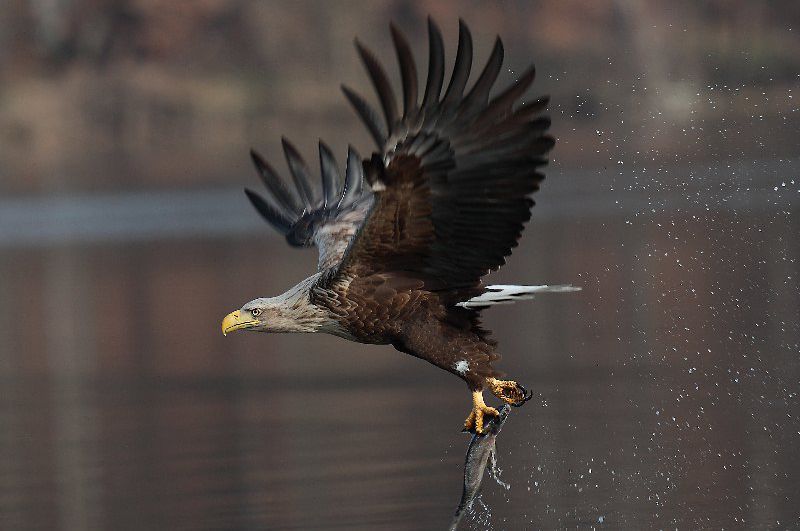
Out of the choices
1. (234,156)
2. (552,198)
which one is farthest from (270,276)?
(234,156)

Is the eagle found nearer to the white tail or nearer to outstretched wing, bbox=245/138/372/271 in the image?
the white tail

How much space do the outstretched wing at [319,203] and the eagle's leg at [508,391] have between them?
Result: 3.92ft

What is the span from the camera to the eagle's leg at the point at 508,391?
289 inches

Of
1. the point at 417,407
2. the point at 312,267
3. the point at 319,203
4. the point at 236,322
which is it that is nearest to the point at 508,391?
the point at 236,322

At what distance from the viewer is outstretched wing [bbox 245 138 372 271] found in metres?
8.44

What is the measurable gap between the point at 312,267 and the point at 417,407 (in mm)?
6589

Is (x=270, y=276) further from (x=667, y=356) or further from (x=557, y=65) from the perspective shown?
(x=557, y=65)

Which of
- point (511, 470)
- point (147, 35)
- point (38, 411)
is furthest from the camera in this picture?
point (147, 35)

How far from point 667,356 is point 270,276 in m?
5.68

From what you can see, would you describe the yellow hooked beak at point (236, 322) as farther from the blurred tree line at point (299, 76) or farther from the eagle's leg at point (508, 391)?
the blurred tree line at point (299, 76)

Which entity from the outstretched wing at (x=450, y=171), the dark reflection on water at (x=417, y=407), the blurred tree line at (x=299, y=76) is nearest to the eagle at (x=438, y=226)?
the outstretched wing at (x=450, y=171)

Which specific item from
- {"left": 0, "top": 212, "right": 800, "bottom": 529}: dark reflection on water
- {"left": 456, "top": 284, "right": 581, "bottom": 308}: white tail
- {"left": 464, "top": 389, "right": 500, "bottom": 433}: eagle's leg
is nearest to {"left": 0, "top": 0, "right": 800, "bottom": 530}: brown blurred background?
{"left": 0, "top": 212, "right": 800, "bottom": 529}: dark reflection on water

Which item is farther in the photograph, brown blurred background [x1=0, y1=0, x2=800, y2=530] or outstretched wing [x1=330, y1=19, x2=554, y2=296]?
brown blurred background [x1=0, y1=0, x2=800, y2=530]

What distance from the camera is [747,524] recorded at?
6965 mm
